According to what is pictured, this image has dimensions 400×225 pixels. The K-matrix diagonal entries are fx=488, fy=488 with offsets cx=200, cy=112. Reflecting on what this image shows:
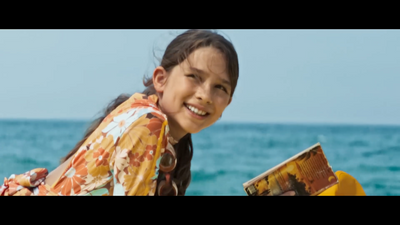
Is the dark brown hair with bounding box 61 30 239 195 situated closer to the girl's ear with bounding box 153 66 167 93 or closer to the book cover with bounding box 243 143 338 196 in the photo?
the girl's ear with bounding box 153 66 167 93

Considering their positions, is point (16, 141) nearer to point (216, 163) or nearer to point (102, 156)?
point (216, 163)

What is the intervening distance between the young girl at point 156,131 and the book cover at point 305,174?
0.47m

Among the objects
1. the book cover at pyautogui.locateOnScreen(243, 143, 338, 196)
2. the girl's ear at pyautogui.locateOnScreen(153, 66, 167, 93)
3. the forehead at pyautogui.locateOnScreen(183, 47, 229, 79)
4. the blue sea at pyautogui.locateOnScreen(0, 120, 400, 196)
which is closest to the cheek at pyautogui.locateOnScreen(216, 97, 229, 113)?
the forehead at pyautogui.locateOnScreen(183, 47, 229, 79)

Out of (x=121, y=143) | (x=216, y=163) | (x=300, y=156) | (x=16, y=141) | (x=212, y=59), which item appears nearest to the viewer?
(x=121, y=143)

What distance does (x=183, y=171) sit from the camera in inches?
113

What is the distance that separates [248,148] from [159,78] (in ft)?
30.0

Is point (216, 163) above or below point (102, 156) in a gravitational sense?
above

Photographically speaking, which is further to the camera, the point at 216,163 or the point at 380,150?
the point at 380,150

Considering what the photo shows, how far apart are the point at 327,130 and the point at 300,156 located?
10.5m

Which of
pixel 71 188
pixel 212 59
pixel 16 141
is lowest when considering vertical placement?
pixel 71 188

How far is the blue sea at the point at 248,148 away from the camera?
10.2m

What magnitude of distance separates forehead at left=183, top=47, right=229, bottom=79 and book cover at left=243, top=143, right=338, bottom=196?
0.61 metres

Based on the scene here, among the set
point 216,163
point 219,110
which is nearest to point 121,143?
point 219,110

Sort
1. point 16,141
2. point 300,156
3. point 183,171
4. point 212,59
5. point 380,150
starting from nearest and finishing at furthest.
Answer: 1. point 212,59
2. point 300,156
3. point 183,171
4. point 16,141
5. point 380,150
